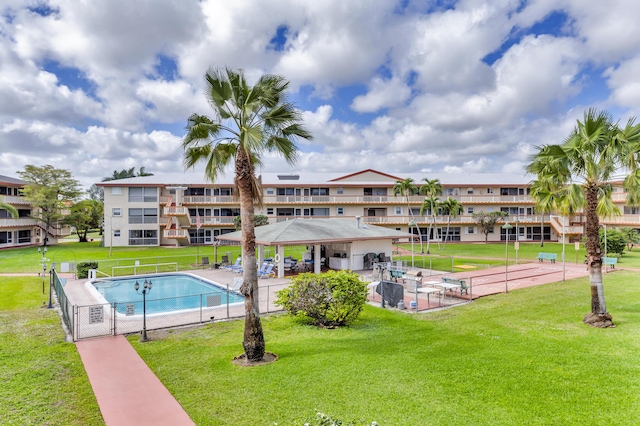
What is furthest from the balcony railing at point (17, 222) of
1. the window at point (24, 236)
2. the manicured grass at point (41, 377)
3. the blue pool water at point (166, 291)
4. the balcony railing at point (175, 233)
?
the manicured grass at point (41, 377)

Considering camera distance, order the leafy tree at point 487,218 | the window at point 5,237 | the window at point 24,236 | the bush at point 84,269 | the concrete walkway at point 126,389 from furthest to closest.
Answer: the leafy tree at point 487,218 < the window at point 24,236 < the window at point 5,237 < the bush at point 84,269 < the concrete walkway at point 126,389

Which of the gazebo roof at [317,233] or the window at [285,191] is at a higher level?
the window at [285,191]

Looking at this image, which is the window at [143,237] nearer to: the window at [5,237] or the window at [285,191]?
the window at [5,237]

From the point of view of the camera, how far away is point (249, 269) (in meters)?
10.8

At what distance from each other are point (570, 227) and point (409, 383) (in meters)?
50.9

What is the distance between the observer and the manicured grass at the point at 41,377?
783 centimetres

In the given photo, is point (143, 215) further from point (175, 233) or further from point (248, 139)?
→ point (248, 139)

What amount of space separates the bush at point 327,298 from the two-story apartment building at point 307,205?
3421cm

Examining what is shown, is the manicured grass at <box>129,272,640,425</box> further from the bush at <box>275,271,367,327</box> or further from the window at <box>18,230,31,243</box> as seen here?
the window at <box>18,230,31,243</box>

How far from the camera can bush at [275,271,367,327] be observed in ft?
45.7

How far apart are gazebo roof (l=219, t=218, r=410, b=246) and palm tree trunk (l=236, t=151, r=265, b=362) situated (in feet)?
43.9

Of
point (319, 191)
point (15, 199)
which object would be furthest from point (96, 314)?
point (15, 199)

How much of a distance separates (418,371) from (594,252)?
8540mm

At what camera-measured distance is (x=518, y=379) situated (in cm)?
895
